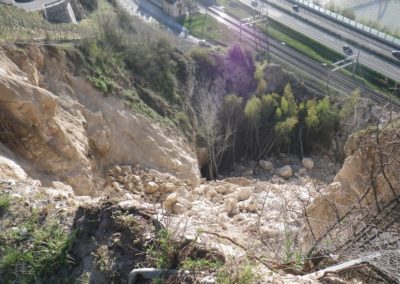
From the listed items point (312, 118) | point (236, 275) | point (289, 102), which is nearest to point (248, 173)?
point (312, 118)

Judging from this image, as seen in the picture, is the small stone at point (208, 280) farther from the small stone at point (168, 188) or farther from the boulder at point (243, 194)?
the boulder at point (243, 194)

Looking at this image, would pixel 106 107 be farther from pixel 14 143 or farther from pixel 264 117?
pixel 264 117

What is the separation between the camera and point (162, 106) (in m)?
26.1

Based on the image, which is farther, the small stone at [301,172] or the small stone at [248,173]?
the small stone at [248,173]

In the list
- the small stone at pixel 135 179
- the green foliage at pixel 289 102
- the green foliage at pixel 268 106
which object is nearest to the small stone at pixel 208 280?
the small stone at pixel 135 179

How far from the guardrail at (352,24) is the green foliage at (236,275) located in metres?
44.3

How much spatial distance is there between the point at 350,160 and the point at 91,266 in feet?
37.0

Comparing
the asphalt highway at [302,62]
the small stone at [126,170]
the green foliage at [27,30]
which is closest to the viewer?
the small stone at [126,170]

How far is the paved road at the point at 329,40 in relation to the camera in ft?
129

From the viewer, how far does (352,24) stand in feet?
160

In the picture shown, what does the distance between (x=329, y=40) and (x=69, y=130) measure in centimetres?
3527

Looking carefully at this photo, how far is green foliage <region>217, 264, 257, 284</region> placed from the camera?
6.15 m

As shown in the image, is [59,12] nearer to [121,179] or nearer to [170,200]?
[121,179]

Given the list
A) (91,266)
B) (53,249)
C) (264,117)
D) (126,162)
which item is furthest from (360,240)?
(264,117)
